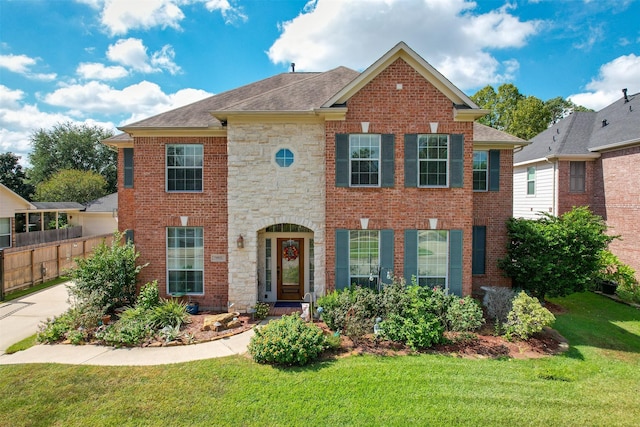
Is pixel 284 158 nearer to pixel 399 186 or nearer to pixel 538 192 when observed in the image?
pixel 399 186

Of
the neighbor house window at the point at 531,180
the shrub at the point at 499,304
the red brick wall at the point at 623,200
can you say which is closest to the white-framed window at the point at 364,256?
the shrub at the point at 499,304

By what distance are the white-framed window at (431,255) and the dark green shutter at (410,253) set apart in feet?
0.49

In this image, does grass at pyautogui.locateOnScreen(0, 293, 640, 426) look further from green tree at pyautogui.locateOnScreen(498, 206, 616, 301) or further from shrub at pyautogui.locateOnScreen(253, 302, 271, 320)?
green tree at pyautogui.locateOnScreen(498, 206, 616, 301)

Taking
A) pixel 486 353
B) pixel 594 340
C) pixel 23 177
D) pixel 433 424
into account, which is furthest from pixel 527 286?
pixel 23 177

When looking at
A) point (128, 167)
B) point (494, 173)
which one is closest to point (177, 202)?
point (128, 167)

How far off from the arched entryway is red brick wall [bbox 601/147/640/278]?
13540 millimetres

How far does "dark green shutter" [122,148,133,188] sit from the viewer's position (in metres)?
11.3

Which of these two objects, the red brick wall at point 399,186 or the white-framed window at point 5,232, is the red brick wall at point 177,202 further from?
the white-framed window at point 5,232

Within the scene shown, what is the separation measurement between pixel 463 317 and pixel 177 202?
929 cm

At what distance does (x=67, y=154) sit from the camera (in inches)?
1795

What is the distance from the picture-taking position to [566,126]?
17.7 m

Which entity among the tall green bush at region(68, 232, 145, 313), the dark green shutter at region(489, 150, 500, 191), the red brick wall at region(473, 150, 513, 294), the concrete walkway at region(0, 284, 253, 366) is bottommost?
the concrete walkway at region(0, 284, 253, 366)

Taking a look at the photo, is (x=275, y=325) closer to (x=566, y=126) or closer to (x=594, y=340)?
(x=594, y=340)

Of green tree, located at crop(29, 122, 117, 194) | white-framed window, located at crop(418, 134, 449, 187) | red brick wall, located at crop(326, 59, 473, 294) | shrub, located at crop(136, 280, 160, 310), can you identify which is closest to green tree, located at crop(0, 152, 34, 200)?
green tree, located at crop(29, 122, 117, 194)
